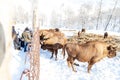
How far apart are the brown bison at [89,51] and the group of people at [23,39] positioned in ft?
0.96

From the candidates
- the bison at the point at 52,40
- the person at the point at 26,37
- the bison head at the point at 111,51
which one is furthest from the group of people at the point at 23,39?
the bison head at the point at 111,51

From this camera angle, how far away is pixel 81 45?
2.38m

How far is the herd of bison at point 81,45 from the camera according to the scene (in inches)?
91.4

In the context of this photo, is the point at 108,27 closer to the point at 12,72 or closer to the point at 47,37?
the point at 47,37

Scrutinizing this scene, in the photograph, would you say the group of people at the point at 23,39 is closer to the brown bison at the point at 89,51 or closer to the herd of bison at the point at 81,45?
the herd of bison at the point at 81,45

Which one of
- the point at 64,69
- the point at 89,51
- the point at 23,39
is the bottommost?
the point at 64,69

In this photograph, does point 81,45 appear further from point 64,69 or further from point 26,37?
point 26,37

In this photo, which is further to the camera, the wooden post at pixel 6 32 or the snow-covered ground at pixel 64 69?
the snow-covered ground at pixel 64 69

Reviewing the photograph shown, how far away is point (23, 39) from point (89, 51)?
1.68ft

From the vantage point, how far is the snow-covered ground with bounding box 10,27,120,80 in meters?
2.28

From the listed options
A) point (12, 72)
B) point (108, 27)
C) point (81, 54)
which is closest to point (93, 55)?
point (81, 54)

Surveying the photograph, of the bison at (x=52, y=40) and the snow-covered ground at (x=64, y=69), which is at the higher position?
the bison at (x=52, y=40)

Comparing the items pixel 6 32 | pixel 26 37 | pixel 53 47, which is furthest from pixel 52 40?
pixel 6 32

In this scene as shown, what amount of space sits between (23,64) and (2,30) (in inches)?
13.6
